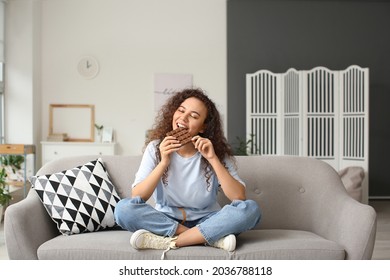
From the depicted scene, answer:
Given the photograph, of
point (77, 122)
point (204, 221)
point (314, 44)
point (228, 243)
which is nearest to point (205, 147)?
point (204, 221)

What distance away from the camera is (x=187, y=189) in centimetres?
220

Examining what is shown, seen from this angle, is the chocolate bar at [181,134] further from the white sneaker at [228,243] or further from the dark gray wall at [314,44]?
the dark gray wall at [314,44]

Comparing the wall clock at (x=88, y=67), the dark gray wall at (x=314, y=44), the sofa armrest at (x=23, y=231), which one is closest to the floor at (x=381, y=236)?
the dark gray wall at (x=314, y=44)

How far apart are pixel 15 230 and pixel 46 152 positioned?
169 inches

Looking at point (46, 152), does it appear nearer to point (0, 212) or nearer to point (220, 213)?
point (0, 212)

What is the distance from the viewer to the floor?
132 inches

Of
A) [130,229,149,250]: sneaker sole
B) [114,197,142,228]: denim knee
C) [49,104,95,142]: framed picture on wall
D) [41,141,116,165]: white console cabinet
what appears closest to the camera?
[130,229,149,250]: sneaker sole

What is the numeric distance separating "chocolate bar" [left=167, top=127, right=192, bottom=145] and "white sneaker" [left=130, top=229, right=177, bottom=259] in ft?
1.45

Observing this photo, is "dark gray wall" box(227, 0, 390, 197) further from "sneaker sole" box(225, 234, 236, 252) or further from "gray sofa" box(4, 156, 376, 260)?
"sneaker sole" box(225, 234, 236, 252)

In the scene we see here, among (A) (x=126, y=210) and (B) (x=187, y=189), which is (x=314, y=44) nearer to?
(B) (x=187, y=189)

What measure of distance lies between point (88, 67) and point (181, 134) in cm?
471

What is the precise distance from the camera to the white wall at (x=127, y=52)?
21.4ft

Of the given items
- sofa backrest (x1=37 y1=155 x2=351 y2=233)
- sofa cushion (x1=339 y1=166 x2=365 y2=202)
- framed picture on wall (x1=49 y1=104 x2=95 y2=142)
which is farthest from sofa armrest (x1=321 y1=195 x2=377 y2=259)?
framed picture on wall (x1=49 y1=104 x2=95 y2=142)

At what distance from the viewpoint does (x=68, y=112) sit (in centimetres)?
653
